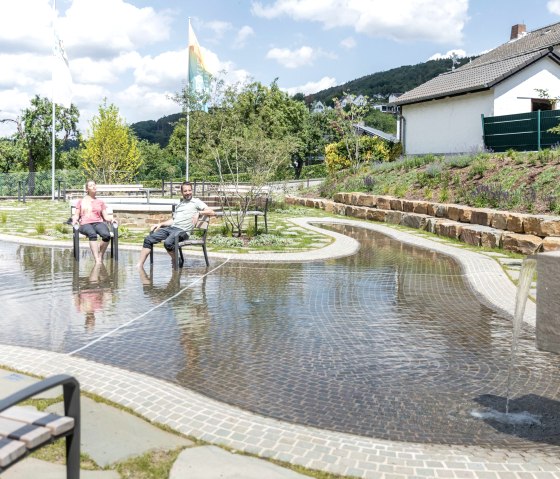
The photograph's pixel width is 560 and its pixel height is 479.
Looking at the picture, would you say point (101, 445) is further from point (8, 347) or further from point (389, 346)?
point (389, 346)

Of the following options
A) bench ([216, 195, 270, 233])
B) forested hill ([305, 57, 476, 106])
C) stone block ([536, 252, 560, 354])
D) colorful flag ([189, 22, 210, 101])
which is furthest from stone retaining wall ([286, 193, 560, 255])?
forested hill ([305, 57, 476, 106])

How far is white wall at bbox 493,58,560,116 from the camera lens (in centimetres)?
2741

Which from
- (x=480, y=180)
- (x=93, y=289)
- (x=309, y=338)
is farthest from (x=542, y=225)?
(x=93, y=289)

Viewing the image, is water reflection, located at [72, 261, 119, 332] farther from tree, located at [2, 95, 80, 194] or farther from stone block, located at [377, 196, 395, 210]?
tree, located at [2, 95, 80, 194]

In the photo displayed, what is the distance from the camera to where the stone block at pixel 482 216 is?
16.2 meters

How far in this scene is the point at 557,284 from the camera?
414 centimetres

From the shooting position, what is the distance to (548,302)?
4230mm

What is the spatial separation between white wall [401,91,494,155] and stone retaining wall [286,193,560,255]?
19.1 feet

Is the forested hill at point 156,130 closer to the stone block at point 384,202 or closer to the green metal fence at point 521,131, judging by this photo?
the green metal fence at point 521,131

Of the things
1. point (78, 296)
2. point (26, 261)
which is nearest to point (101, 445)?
point (78, 296)

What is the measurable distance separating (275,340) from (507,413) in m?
2.59

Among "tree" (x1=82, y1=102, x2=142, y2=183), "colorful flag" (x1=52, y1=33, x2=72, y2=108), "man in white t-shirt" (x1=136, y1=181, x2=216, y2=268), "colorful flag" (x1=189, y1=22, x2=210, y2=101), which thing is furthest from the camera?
"tree" (x1=82, y1=102, x2=142, y2=183)

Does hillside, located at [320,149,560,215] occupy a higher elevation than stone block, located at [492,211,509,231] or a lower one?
higher

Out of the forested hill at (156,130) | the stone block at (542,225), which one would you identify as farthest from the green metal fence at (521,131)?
the forested hill at (156,130)
